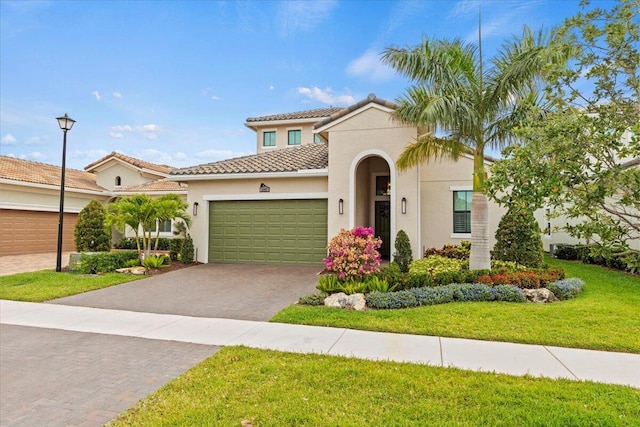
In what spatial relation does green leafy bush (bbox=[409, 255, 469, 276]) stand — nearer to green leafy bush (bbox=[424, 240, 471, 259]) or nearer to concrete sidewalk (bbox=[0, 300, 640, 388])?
green leafy bush (bbox=[424, 240, 471, 259])

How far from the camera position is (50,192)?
19953 millimetres

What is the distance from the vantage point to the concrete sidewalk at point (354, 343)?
484 centimetres

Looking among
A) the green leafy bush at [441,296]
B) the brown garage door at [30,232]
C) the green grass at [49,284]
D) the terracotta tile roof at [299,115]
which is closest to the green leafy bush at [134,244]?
the green grass at [49,284]

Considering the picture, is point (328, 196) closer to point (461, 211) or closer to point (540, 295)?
point (461, 211)

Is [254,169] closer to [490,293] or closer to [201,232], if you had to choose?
[201,232]

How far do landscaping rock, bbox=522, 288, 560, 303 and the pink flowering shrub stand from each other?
3.60 meters

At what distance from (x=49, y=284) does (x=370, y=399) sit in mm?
10903

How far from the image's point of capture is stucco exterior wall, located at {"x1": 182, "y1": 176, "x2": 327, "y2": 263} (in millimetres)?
14414

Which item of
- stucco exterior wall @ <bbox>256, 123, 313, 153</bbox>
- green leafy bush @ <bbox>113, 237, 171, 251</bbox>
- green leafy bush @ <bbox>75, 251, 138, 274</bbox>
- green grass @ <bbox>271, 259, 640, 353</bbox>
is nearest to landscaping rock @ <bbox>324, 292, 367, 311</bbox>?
green grass @ <bbox>271, 259, 640, 353</bbox>

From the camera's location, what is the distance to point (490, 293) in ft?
26.9

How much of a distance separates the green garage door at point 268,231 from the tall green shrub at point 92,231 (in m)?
4.66

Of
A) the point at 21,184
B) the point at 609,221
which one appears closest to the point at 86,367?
the point at 609,221

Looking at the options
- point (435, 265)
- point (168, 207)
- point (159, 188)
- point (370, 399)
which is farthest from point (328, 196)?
point (159, 188)

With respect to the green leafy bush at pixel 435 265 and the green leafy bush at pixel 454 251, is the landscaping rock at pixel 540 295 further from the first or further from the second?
the green leafy bush at pixel 454 251
